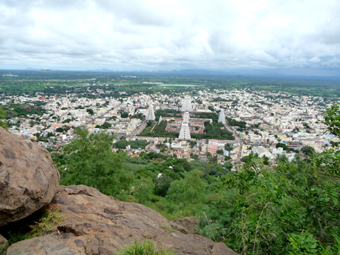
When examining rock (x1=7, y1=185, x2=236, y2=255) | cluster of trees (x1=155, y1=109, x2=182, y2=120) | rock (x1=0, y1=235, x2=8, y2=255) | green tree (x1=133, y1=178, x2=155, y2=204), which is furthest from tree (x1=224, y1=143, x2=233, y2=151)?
rock (x1=0, y1=235, x2=8, y2=255)

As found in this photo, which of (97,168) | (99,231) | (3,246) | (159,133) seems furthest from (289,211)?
(159,133)

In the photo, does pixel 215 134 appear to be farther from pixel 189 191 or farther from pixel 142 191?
pixel 142 191

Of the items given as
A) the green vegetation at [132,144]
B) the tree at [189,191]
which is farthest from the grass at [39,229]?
the green vegetation at [132,144]

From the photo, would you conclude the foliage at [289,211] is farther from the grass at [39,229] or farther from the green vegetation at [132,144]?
the green vegetation at [132,144]

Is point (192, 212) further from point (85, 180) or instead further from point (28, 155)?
point (28, 155)

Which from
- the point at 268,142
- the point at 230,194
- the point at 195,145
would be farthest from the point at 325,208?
the point at 268,142

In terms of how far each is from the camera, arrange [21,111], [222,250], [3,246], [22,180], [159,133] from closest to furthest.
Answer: [3,246] → [22,180] → [222,250] → [159,133] → [21,111]
